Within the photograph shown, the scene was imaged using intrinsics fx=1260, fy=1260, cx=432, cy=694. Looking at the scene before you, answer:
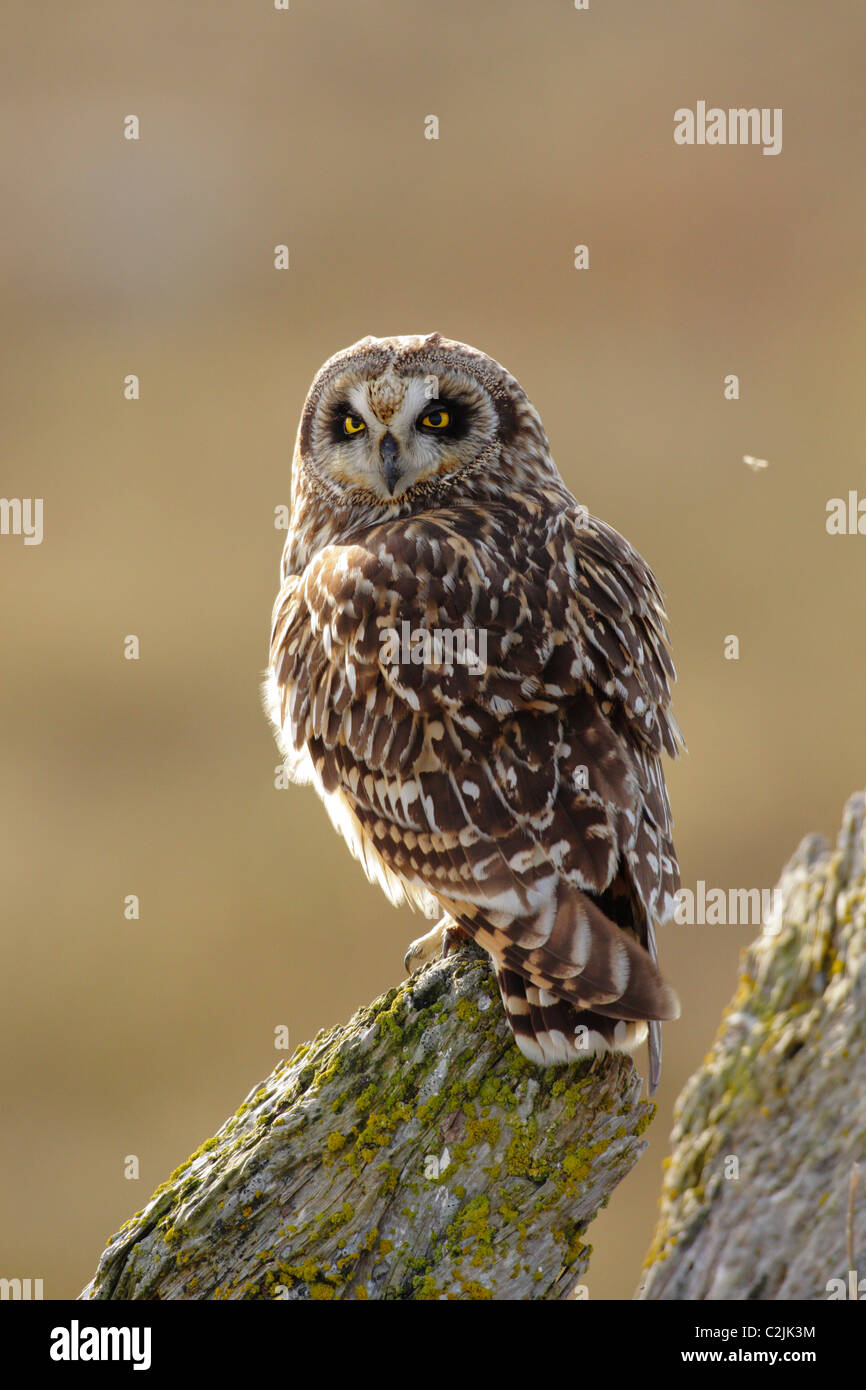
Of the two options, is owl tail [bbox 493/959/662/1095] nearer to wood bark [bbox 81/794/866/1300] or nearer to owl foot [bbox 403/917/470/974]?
wood bark [bbox 81/794/866/1300]

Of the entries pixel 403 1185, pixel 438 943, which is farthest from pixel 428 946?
pixel 403 1185

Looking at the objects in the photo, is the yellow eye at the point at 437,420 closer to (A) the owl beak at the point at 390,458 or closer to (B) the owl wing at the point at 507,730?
(A) the owl beak at the point at 390,458

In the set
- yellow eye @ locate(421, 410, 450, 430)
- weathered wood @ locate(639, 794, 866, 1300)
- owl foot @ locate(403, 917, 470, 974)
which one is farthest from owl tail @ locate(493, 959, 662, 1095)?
yellow eye @ locate(421, 410, 450, 430)

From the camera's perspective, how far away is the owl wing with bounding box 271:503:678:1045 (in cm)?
323

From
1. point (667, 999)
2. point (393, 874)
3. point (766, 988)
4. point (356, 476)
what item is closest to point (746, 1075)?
point (766, 988)

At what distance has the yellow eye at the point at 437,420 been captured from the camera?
4.40m

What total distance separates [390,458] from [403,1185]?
247 cm

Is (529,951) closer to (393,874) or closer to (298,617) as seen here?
(393,874)

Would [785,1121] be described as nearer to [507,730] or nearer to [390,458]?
[507,730]

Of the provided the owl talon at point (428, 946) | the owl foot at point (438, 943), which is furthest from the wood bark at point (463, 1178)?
the owl talon at point (428, 946)

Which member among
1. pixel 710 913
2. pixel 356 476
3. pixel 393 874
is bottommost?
pixel 710 913

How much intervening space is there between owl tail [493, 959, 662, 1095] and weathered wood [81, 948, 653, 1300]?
45 millimetres

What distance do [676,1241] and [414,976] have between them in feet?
3.17

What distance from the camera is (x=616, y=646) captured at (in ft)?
12.4
